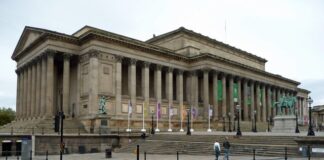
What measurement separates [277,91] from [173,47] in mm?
36223

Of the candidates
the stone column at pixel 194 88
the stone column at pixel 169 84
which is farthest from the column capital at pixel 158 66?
the stone column at pixel 194 88

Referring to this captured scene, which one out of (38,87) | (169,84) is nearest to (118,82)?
(38,87)

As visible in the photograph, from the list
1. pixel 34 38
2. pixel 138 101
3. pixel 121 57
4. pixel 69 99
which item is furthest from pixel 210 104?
pixel 34 38

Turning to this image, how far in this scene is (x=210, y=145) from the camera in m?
38.8

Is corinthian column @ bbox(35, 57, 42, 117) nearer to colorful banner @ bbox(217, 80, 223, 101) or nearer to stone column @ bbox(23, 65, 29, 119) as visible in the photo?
stone column @ bbox(23, 65, 29, 119)

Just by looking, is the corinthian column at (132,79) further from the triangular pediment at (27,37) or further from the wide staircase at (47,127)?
the triangular pediment at (27,37)

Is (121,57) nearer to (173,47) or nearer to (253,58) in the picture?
(173,47)

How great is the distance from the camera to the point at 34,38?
64062 mm

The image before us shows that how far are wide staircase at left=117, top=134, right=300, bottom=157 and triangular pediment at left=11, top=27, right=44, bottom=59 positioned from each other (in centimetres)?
2660

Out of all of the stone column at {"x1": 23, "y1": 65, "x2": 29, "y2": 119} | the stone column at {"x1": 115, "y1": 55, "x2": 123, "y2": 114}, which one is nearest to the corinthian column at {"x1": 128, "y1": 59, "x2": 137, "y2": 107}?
the stone column at {"x1": 115, "y1": 55, "x2": 123, "y2": 114}

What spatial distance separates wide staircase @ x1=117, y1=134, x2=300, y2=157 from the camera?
110ft

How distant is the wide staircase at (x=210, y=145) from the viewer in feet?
110

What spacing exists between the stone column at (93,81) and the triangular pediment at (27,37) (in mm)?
8711

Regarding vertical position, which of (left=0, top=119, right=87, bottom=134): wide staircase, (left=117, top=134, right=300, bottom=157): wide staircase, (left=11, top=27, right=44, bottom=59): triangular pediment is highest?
(left=11, top=27, right=44, bottom=59): triangular pediment
